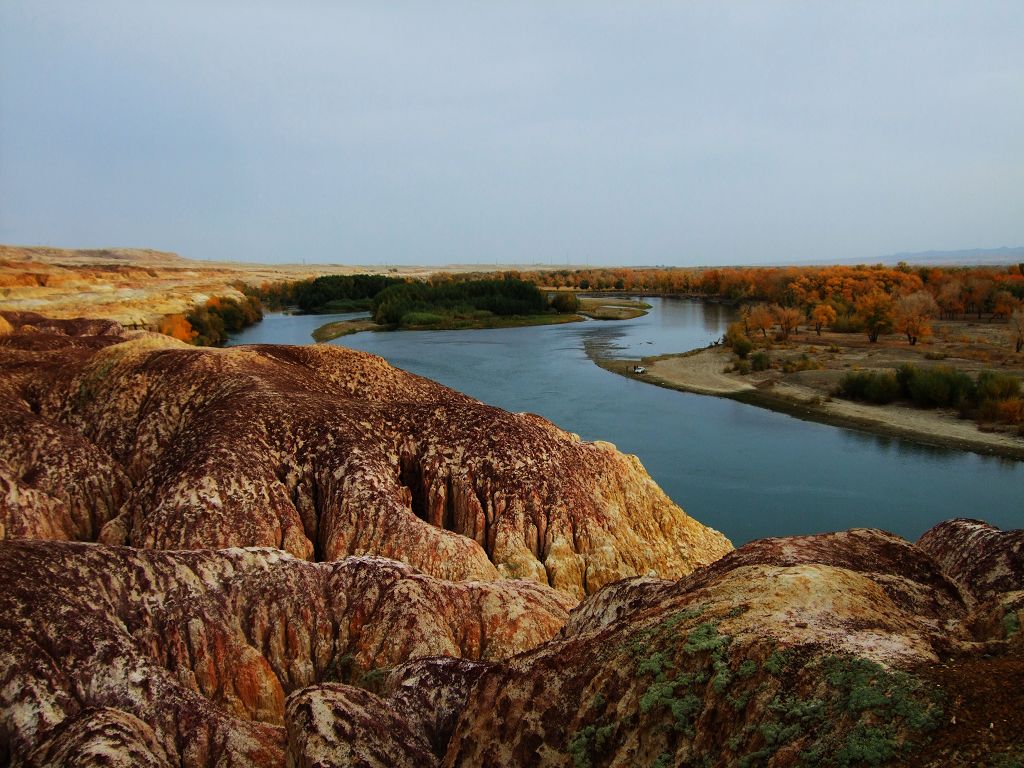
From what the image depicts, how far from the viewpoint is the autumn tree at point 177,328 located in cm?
5456

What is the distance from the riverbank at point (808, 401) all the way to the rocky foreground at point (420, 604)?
3066cm

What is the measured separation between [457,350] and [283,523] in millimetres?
64176

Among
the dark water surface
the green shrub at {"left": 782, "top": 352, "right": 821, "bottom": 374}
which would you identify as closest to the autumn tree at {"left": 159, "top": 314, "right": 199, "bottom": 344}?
the dark water surface

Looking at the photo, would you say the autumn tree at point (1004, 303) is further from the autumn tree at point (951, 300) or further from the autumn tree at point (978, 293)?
the autumn tree at point (951, 300)

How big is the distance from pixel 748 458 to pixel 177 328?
4123cm

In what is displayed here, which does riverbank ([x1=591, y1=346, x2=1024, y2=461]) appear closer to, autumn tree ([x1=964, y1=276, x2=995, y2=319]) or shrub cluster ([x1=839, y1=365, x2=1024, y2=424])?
shrub cluster ([x1=839, y1=365, x2=1024, y2=424])

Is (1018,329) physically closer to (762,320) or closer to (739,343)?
(739,343)

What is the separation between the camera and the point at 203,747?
6.69 metres

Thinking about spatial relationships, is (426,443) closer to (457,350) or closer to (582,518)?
(582,518)

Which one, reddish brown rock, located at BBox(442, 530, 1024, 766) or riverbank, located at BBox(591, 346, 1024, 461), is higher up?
Answer: reddish brown rock, located at BBox(442, 530, 1024, 766)

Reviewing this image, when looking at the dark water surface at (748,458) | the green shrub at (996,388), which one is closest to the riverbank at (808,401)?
the dark water surface at (748,458)

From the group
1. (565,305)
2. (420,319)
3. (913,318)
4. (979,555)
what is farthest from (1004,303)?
(979,555)

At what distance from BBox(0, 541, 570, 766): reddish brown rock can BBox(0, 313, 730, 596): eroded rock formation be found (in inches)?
83.0

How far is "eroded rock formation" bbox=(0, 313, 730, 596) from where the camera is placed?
11781 mm
